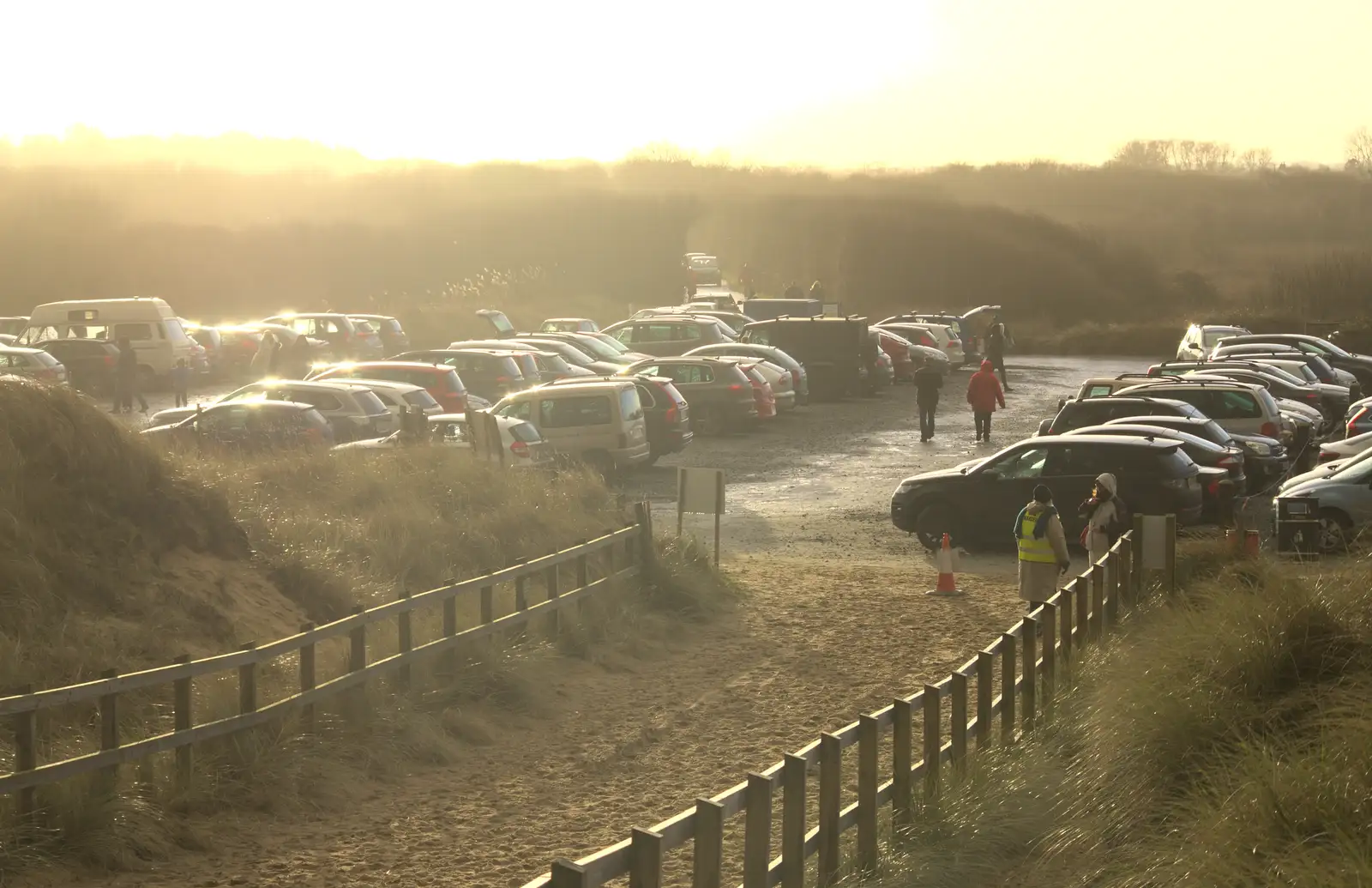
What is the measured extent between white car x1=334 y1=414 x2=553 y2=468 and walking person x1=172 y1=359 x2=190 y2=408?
13.4 metres

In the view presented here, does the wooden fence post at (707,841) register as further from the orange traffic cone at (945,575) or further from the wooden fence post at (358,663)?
the orange traffic cone at (945,575)

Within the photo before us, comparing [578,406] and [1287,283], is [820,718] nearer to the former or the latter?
[578,406]

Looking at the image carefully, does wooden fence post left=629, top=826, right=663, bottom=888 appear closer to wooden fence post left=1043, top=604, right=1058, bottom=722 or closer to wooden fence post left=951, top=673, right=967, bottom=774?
wooden fence post left=951, top=673, right=967, bottom=774

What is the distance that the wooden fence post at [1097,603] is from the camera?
490 inches

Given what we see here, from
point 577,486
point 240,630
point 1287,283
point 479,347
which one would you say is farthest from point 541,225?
point 240,630

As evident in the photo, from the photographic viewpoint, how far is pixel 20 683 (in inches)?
411

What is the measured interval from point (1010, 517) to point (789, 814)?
1363cm

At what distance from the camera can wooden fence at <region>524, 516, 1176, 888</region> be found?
5625 millimetres

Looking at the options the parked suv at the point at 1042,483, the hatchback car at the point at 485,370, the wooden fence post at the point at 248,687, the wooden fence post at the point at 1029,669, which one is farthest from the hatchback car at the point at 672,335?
the wooden fence post at the point at 1029,669

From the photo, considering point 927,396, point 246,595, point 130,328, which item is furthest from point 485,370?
point 246,595

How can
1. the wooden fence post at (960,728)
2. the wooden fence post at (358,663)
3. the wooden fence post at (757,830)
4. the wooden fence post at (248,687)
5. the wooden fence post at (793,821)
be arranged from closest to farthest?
the wooden fence post at (757,830), the wooden fence post at (793,821), the wooden fence post at (960,728), the wooden fence post at (248,687), the wooden fence post at (358,663)

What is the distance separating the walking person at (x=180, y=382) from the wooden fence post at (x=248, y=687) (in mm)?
24904

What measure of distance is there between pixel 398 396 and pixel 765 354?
11.9m

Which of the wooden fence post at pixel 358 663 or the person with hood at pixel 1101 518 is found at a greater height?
the person with hood at pixel 1101 518
